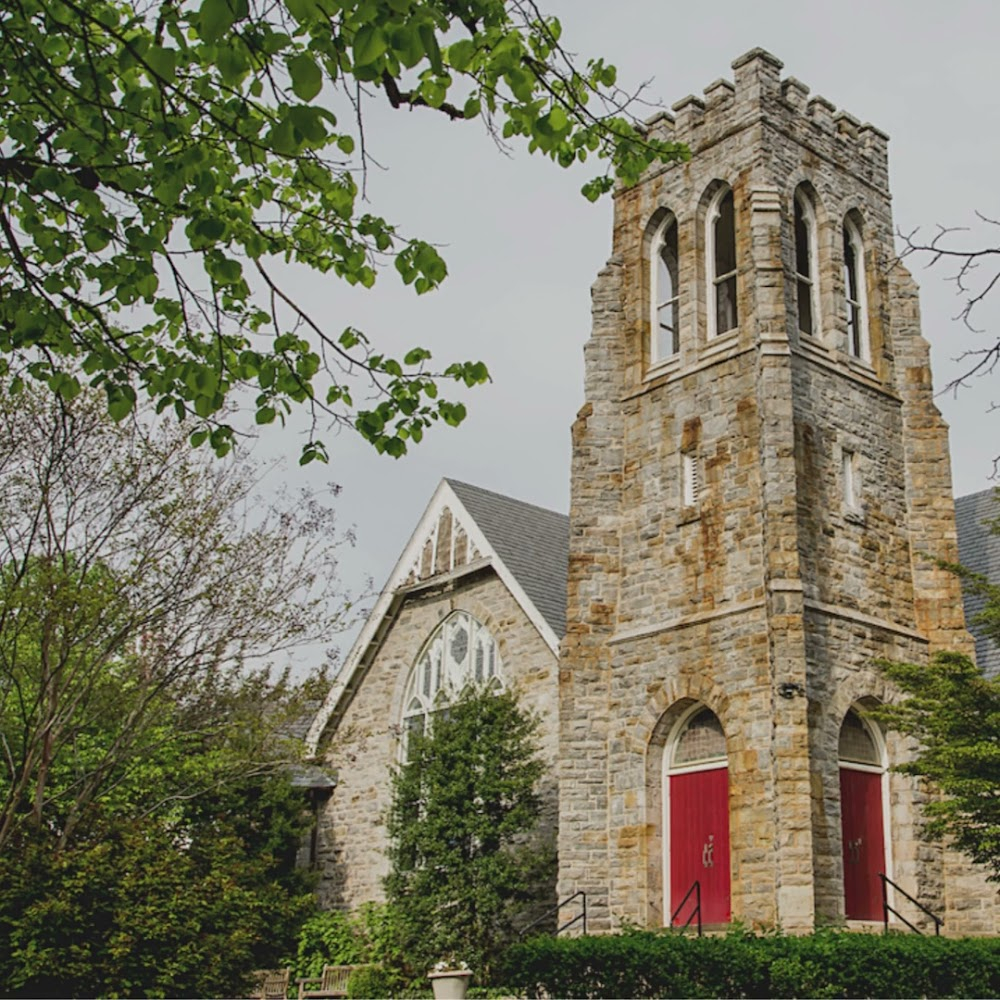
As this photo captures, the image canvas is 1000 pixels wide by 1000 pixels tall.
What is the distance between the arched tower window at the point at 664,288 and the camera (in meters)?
21.2

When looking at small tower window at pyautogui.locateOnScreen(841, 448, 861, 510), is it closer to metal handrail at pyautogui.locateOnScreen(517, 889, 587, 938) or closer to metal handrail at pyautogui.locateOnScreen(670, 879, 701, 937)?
metal handrail at pyautogui.locateOnScreen(670, 879, 701, 937)

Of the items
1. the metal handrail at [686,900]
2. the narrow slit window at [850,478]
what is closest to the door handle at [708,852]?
the metal handrail at [686,900]

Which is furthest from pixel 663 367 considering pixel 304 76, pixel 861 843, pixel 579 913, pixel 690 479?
pixel 304 76

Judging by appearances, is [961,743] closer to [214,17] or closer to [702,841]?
[702,841]

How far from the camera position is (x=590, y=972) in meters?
15.6

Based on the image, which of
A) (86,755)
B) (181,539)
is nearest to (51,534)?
(181,539)

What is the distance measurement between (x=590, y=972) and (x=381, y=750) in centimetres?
1030

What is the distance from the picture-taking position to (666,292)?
21.8 meters

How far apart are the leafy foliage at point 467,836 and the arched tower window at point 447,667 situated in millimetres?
2016

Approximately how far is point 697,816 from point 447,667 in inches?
299

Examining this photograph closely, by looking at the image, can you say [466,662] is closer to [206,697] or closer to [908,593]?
[206,697]

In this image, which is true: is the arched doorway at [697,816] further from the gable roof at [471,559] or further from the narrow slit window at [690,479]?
the gable roof at [471,559]

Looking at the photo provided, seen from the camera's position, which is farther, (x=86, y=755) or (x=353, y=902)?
(x=353, y=902)

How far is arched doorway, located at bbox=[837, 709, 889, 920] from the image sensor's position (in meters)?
17.4
